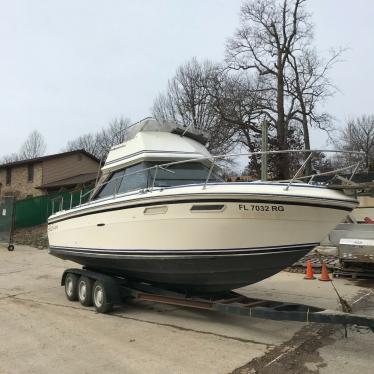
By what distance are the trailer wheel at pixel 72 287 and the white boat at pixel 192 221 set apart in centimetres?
80

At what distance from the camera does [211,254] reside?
22.0ft

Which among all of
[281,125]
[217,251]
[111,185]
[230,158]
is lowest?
[217,251]

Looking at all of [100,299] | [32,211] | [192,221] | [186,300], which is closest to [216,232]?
[192,221]

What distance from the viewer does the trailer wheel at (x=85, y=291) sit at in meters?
8.91

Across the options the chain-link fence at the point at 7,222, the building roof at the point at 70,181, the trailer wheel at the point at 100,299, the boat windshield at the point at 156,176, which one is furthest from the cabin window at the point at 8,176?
the trailer wheel at the point at 100,299

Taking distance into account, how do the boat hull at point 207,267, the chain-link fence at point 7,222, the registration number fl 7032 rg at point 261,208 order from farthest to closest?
the chain-link fence at point 7,222, the boat hull at point 207,267, the registration number fl 7032 rg at point 261,208

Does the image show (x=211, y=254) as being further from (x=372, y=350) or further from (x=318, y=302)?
(x=318, y=302)

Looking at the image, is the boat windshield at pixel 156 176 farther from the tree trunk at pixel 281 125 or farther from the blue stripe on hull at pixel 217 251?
Result: the tree trunk at pixel 281 125

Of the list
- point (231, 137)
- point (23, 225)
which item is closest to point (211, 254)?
point (23, 225)

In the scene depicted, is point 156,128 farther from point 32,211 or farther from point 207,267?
point 32,211

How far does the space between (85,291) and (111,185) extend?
6.36ft

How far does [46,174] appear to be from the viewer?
39.2m

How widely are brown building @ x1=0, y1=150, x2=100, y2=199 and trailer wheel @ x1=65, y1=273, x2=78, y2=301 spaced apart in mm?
27263

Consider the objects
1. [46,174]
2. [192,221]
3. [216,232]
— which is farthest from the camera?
[46,174]
